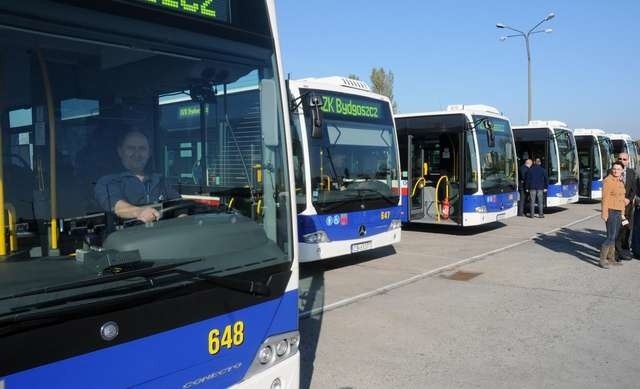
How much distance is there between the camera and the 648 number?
2506 mm

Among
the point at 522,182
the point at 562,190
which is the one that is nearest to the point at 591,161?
the point at 562,190

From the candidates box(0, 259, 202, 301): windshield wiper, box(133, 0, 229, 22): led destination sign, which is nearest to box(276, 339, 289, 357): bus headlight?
box(0, 259, 202, 301): windshield wiper

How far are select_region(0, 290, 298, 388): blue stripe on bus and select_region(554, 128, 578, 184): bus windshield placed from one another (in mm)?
16741

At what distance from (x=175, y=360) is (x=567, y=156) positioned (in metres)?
18.2

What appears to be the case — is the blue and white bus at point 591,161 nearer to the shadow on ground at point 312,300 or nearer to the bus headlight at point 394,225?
the shadow on ground at point 312,300

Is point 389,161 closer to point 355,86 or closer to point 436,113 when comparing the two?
point 355,86

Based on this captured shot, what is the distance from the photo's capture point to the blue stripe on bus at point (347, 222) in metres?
7.86

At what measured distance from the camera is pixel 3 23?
2002 millimetres

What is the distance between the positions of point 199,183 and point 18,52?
3.39 feet

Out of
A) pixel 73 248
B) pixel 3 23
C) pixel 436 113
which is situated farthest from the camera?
pixel 436 113

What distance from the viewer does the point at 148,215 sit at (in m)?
2.58

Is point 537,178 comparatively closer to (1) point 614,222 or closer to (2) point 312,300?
(1) point 614,222

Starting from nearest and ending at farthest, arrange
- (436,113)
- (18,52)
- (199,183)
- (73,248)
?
(18,52) < (73,248) < (199,183) < (436,113)

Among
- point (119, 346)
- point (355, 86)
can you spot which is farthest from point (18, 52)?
point (355, 86)
